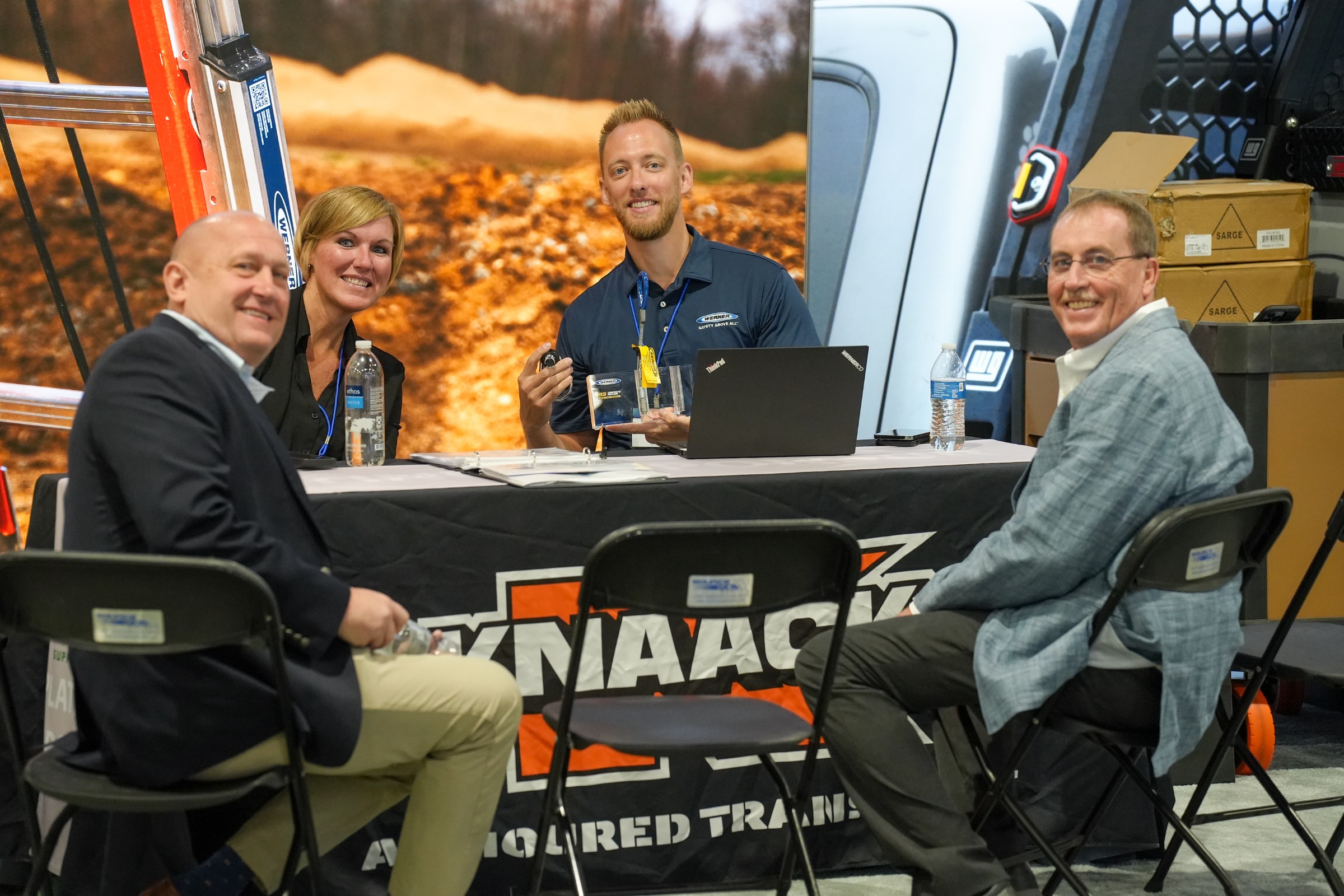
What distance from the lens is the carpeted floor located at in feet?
8.29

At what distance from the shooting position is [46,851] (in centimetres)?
178


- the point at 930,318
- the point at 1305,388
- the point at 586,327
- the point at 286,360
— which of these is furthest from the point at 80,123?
the point at 1305,388

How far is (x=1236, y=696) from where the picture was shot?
3.12m

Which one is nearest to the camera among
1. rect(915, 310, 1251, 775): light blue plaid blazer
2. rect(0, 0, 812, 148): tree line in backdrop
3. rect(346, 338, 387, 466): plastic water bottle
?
rect(915, 310, 1251, 775): light blue plaid blazer

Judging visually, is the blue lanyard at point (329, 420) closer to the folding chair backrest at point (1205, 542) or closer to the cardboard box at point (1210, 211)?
the folding chair backrest at point (1205, 542)

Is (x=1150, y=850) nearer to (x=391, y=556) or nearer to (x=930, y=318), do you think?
(x=391, y=556)

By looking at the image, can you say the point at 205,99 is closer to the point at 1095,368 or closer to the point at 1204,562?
the point at 1095,368

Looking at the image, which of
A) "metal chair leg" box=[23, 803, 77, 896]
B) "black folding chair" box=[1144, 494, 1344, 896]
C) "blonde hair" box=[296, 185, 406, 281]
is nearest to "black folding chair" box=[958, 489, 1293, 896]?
"black folding chair" box=[1144, 494, 1344, 896]

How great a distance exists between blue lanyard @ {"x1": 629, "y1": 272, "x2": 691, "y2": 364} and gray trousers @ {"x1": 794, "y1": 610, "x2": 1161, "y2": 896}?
133 centimetres

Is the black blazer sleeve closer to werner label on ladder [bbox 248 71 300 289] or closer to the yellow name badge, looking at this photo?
the yellow name badge

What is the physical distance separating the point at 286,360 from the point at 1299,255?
310 centimetres

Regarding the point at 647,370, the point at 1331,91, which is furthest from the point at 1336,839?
the point at 1331,91

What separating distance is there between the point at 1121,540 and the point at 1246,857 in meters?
1.11

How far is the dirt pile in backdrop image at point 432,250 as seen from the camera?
11.7 ft
